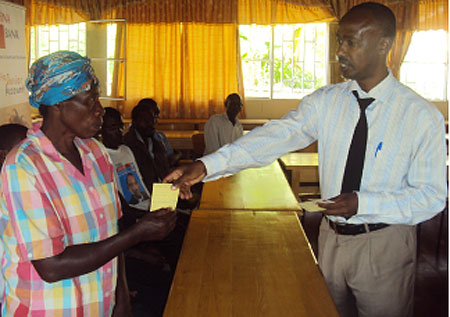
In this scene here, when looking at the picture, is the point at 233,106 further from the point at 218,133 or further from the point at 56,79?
the point at 56,79

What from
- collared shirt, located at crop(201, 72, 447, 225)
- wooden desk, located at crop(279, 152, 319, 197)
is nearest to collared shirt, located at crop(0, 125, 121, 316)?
collared shirt, located at crop(201, 72, 447, 225)

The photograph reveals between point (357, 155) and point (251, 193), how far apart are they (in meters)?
1.58

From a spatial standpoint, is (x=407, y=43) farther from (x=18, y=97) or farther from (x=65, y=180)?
(x=65, y=180)

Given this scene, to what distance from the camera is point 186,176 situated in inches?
71.0

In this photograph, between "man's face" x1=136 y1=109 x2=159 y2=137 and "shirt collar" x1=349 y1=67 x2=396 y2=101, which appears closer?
"shirt collar" x1=349 y1=67 x2=396 y2=101

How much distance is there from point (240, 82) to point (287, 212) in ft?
21.4

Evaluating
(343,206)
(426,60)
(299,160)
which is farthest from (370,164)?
(426,60)

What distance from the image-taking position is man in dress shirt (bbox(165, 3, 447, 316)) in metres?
1.78

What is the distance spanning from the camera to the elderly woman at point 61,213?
1.42 metres

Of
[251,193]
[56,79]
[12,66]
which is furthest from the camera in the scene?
[12,66]

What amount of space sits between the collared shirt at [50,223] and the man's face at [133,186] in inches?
76.9

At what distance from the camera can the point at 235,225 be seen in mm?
2586

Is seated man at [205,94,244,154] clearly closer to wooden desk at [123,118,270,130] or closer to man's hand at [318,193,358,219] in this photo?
wooden desk at [123,118,270,130]

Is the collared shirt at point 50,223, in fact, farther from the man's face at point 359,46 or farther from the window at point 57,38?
the window at point 57,38
